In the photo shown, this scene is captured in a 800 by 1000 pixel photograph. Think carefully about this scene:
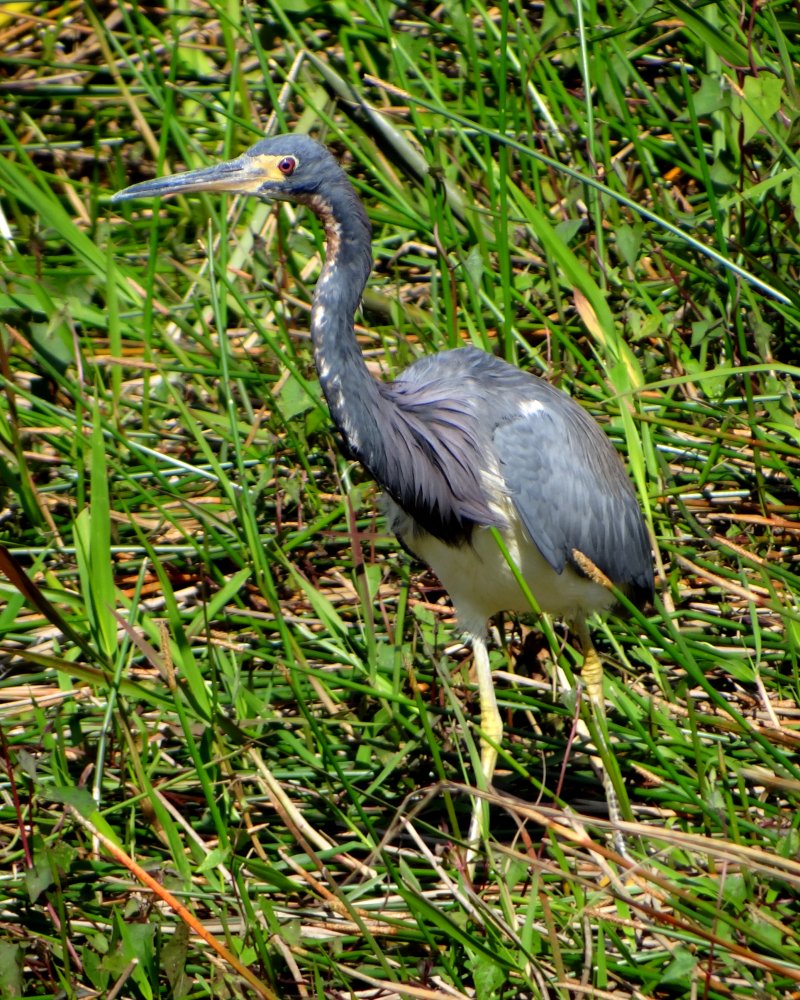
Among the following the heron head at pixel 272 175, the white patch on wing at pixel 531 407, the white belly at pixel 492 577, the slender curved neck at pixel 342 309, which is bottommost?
the white belly at pixel 492 577

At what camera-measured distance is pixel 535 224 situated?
3846mm

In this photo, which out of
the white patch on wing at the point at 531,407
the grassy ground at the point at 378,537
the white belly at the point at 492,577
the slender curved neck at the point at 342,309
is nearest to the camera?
the grassy ground at the point at 378,537

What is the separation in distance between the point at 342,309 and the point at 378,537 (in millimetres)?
1069

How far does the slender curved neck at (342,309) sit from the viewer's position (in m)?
3.70

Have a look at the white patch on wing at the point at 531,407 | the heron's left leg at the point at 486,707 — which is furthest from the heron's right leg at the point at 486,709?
the white patch on wing at the point at 531,407

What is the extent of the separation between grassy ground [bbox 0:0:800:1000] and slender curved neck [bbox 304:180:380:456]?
31cm

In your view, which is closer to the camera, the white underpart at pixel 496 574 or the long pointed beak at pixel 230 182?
the long pointed beak at pixel 230 182

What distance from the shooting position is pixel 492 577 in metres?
3.96

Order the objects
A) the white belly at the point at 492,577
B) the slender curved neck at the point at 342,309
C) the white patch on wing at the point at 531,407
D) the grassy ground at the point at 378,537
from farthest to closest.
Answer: the white patch on wing at the point at 531,407, the white belly at the point at 492,577, the slender curved neck at the point at 342,309, the grassy ground at the point at 378,537

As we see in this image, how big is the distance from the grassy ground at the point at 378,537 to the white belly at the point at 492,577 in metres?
0.17

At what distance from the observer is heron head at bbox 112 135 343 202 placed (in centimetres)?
376

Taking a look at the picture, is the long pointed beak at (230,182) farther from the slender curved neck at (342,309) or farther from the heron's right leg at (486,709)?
the heron's right leg at (486,709)

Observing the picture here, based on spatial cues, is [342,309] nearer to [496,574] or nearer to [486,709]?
[496,574]

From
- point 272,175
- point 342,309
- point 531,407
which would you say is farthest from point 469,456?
point 272,175
